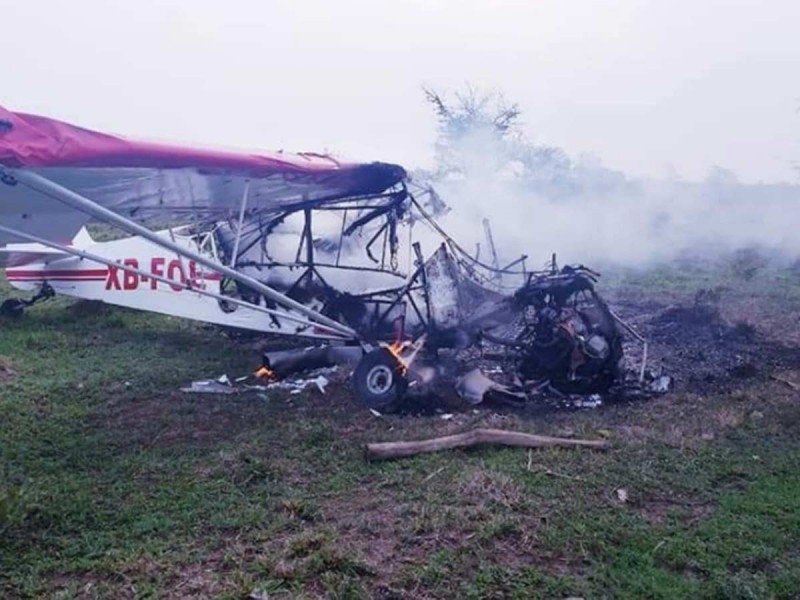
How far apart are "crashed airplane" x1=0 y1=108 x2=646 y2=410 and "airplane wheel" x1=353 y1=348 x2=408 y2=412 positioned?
0.01m

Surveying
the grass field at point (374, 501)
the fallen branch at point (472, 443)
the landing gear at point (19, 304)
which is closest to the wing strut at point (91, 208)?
the grass field at point (374, 501)

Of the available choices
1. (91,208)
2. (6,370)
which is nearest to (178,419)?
(91,208)

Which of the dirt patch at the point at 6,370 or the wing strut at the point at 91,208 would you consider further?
Result: the dirt patch at the point at 6,370

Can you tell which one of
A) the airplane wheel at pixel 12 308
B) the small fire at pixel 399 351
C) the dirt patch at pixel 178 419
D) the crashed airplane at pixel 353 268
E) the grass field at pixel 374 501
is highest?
the crashed airplane at pixel 353 268

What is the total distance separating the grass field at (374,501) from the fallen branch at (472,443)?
11cm

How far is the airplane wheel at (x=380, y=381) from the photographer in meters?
7.09

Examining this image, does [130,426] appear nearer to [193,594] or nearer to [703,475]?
[193,594]

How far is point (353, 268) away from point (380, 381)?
1.72m

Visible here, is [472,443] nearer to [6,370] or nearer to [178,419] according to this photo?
[178,419]

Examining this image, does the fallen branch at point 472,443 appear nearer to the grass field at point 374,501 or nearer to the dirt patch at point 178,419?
the grass field at point 374,501

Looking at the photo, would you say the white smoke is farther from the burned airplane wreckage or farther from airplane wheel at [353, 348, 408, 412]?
airplane wheel at [353, 348, 408, 412]

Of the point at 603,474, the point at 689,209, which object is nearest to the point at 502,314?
the point at 603,474

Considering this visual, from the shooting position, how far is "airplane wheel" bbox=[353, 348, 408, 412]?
709 cm

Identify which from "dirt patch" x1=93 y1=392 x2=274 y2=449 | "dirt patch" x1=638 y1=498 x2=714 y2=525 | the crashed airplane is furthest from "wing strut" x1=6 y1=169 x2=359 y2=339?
"dirt patch" x1=638 y1=498 x2=714 y2=525
